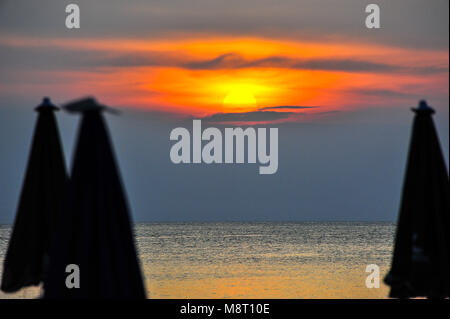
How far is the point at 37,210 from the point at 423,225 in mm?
5997

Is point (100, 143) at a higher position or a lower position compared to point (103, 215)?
higher

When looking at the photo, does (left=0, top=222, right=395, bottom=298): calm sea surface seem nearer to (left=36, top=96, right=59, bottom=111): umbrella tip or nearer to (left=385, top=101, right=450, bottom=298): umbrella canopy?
(left=36, top=96, right=59, bottom=111): umbrella tip

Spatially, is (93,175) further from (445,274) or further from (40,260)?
(445,274)

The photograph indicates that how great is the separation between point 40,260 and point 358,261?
37.5 meters

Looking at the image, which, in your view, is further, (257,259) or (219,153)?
(257,259)

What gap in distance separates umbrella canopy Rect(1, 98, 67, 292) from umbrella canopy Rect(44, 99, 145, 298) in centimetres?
295

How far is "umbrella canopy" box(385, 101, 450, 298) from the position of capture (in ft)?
34.7

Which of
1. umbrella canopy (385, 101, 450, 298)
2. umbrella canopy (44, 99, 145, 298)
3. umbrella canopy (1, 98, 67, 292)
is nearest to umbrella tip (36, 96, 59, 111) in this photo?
umbrella canopy (1, 98, 67, 292)

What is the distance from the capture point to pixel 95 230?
347 inches

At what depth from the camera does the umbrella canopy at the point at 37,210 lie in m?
11.5

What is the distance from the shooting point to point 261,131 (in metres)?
24.5

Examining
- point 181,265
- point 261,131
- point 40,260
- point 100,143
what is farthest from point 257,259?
point 100,143

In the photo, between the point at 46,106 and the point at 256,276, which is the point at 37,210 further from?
the point at 256,276

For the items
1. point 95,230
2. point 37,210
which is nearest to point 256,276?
point 37,210
